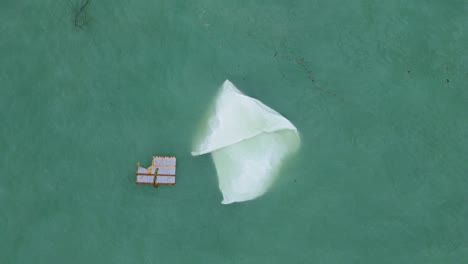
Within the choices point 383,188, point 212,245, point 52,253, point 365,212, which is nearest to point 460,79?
point 383,188

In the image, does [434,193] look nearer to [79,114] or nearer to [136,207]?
[136,207]

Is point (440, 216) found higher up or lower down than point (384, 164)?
lower down

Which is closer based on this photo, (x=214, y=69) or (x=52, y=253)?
(x=52, y=253)

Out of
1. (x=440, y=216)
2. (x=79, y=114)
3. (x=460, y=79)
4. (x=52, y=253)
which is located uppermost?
(x=460, y=79)

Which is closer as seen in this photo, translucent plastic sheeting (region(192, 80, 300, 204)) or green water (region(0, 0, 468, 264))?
green water (region(0, 0, 468, 264))

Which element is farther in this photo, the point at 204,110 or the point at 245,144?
the point at 204,110
